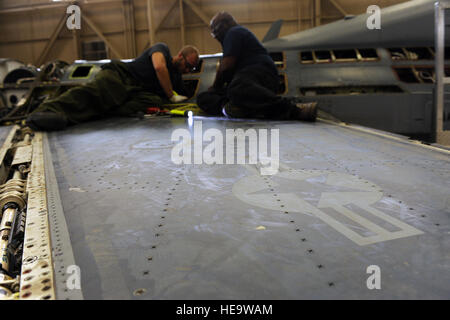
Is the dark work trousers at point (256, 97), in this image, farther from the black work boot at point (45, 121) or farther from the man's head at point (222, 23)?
the black work boot at point (45, 121)

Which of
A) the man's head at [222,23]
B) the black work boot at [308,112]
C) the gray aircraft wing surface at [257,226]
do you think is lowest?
the gray aircraft wing surface at [257,226]

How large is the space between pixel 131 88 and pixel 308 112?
107 inches

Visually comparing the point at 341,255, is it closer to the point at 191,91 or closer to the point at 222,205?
the point at 222,205

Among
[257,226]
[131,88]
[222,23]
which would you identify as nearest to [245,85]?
[222,23]

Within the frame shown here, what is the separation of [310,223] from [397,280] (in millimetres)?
418

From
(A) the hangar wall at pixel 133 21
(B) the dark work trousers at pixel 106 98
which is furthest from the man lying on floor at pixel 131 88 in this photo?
(A) the hangar wall at pixel 133 21

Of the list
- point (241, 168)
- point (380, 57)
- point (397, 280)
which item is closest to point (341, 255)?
point (397, 280)

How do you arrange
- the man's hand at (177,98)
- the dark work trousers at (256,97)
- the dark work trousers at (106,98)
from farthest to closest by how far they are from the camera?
1. the man's hand at (177,98)
2. the dark work trousers at (106,98)
3. the dark work trousers at (256,97)

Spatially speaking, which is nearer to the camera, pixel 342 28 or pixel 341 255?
pixel 341 255

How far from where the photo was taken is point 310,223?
1.38 metres

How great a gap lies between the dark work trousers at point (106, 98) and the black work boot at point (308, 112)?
2.28 m

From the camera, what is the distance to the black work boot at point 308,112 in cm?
436

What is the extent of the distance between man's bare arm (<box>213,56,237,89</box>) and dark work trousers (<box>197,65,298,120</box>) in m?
0.15
